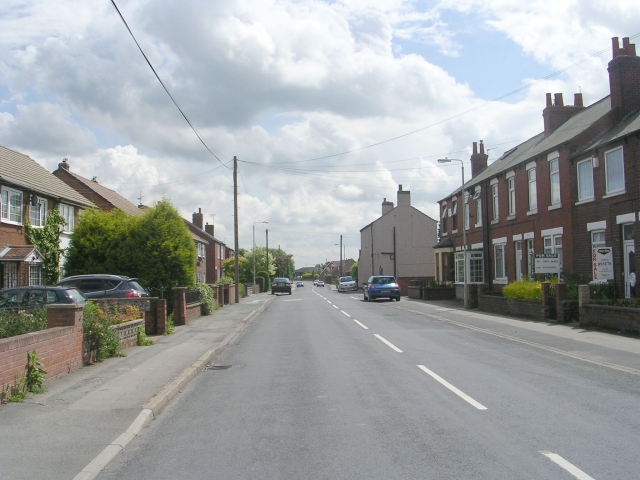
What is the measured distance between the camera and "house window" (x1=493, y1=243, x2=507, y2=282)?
109 ft

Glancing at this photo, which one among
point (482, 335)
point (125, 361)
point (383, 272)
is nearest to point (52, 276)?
point (125, 361)

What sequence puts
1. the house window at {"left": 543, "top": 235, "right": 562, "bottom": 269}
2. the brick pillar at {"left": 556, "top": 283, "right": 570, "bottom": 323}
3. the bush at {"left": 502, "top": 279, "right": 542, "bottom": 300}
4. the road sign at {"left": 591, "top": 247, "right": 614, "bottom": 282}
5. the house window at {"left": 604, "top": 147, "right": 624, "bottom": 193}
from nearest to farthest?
the road sign at {"left": 591, "top": 247, "right": 614, "bottom": 282} < the brick pillar at {"left": 556, "top": 283, "right": 570, "bottom": 323} < the house window at {"left": 604, "top": 147, "right": 624, "bottom": 193} < the bush at {"left": 502, "top": 279, "right": 542, "bottom": 300} < the house window at {"left": 543, "top": 235, "right": 562, "bottom": 269}

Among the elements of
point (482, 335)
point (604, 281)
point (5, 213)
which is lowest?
point (482, 335)

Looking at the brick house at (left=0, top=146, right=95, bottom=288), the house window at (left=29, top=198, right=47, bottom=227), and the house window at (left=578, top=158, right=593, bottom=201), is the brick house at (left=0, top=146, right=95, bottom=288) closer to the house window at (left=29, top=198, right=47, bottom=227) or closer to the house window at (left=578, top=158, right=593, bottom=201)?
the house window at (left=29, top=198, right=47, bottom=227)

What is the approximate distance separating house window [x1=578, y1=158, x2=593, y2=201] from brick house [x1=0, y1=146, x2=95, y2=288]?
869 inches

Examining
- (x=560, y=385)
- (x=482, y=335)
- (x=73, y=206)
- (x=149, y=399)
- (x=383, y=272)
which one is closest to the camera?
(x=149, y=399)

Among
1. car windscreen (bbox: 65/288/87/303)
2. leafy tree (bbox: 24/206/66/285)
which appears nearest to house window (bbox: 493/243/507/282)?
leafy tree (bbox: 24/206/66/285)

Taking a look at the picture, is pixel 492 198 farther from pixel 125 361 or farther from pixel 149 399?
pixel 149 399

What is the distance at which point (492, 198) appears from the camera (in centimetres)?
3484

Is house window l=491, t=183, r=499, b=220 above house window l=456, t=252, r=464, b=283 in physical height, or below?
above

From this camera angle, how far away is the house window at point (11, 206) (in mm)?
24469

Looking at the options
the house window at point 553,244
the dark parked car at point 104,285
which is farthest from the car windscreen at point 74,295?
the house window at point 553,244

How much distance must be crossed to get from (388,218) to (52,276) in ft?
142

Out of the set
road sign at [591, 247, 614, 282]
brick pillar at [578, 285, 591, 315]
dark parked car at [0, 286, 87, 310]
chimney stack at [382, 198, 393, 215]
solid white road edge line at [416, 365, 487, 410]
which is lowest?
solid white road edge line at [416, 365, 487, 410]
